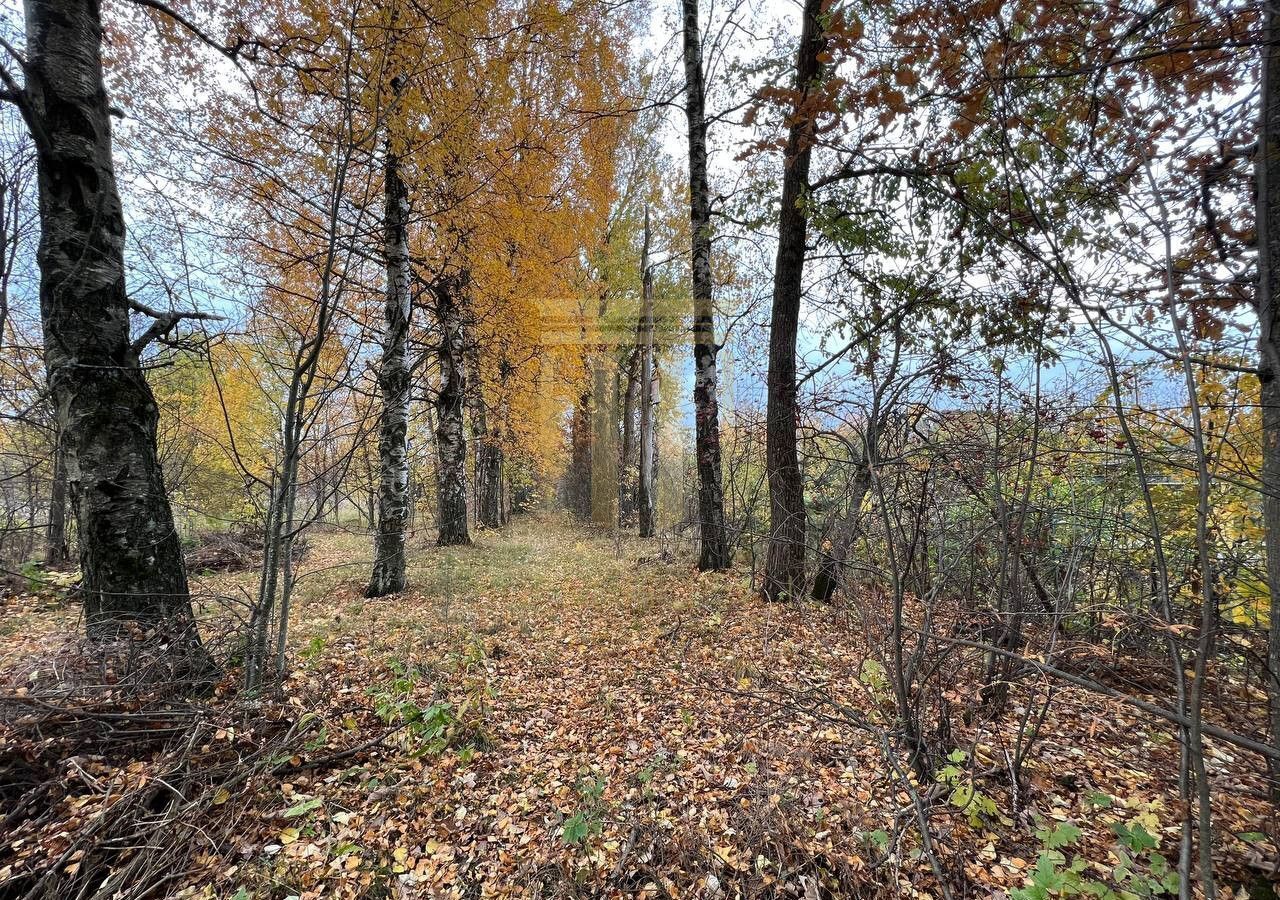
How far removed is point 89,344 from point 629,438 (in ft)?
42.9

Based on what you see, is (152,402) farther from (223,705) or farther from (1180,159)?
(1180,159)

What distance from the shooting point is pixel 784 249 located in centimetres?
529

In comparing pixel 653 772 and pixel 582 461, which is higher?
pixel 582 461

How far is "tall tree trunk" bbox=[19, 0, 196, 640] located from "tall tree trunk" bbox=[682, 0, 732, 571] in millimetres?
5213

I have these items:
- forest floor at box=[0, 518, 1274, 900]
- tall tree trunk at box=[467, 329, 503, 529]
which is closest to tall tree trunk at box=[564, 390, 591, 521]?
tall tree trunk at box=[467, 329, 503, 529]

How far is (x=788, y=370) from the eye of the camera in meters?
5.31

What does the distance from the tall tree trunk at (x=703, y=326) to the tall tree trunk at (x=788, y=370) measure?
1.15 metres

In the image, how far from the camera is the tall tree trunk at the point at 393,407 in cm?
571

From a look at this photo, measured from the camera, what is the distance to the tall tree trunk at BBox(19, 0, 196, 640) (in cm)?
277

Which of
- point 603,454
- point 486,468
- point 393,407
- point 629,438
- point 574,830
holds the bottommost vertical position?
point 574,830

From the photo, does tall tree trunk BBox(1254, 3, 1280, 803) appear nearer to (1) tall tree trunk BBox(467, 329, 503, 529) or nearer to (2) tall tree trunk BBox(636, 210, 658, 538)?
(2) tall tree trunk BBox(636, 210, 658, 538)

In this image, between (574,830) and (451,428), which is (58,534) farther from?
(574,830)

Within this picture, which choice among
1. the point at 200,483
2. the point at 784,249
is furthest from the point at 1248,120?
the point at 200,483

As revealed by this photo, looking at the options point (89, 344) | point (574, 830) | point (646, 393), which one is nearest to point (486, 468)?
point (646, 393)
